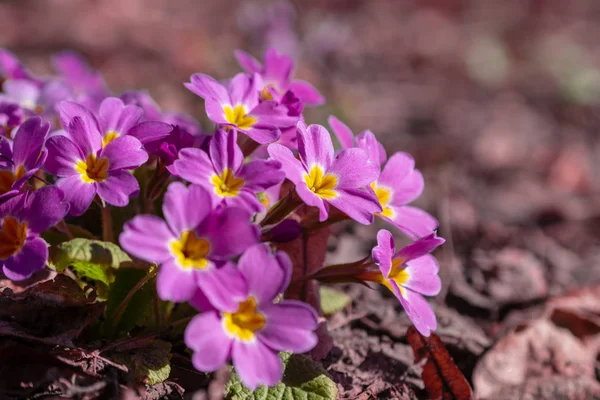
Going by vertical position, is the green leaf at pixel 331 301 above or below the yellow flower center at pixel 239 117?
below

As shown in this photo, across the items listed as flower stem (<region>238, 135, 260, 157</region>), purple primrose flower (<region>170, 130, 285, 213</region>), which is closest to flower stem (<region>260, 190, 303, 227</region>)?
purple primrose flower (<region>170, 130, 285, 213</region>)

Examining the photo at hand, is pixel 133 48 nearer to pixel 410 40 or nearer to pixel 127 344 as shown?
pixel 410 40

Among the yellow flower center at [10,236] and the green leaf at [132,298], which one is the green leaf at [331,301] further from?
the yellow flower center at [10,236]

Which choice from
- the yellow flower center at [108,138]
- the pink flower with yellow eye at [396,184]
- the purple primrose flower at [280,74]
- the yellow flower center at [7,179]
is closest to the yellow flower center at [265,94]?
the purple primrose flower at [280,74]

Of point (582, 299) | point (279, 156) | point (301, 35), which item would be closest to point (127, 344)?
point (279, 156)

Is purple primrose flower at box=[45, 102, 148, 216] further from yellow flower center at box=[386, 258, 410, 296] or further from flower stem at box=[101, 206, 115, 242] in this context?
yellow flower center at box=[386, 258, 410, 296]

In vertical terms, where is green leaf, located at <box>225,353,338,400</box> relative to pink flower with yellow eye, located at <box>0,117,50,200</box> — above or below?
below

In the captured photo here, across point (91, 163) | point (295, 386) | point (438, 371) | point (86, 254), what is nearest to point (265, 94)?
point (91, 163)
